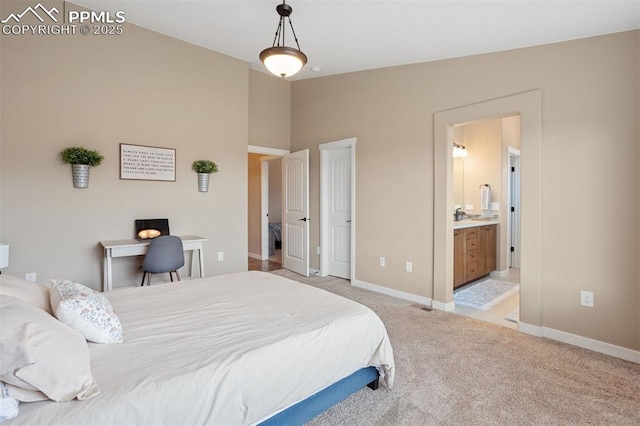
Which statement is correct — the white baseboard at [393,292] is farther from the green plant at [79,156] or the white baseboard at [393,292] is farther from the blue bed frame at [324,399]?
the green plant at [79,156]

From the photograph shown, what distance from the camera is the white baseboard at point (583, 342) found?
8.26 ft

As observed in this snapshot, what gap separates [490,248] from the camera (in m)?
5.06

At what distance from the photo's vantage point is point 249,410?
1.37 meters

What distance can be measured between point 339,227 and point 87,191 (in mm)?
3141

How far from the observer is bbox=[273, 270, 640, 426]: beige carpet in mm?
1852

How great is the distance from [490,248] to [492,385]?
3295 mm

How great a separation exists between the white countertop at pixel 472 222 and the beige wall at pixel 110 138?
287 centimetres

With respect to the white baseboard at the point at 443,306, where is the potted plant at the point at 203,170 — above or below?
above

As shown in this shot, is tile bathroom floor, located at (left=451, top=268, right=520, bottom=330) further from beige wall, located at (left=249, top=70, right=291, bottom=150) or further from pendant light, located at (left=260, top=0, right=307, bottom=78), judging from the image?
beige wall, located at (left=249, top=70, right=291, bottom=150)

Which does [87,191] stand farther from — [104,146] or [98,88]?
[98,88]

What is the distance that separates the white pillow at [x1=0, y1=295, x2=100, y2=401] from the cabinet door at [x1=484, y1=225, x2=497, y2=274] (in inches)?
196

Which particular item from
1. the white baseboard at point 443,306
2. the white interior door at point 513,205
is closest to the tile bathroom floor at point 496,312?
the white baseboard at point 443,306

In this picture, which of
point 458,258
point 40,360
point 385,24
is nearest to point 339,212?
point 458,258

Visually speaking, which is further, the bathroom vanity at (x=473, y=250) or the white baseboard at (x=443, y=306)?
the bathroom vanity at (x=473, y=250)
